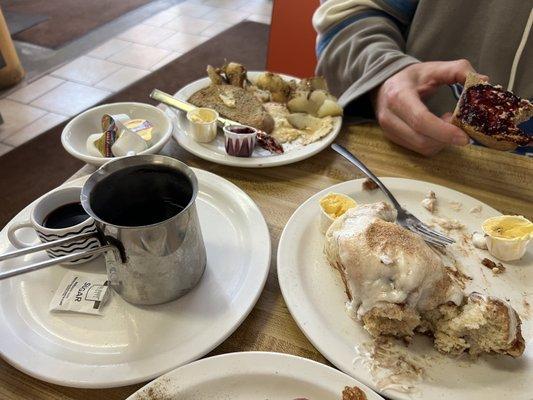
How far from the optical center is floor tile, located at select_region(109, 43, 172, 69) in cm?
393

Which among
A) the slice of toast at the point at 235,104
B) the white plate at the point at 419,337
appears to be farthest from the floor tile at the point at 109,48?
the white plate at the point at 419,337

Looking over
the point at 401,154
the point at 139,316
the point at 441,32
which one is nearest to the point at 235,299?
the point at 139,316

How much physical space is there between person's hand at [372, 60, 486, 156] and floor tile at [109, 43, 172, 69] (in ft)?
9.87

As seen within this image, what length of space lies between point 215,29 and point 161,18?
691 millimetres

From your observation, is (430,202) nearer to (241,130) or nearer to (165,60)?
(241,130)

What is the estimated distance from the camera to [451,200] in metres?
1.17

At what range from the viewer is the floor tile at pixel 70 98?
3.32 meters

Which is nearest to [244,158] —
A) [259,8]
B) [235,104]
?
[235,104]

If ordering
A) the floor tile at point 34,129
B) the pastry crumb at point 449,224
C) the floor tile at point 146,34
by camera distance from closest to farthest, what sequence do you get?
the pastry crumb at point 449,224
the floor tile at point 34,129
the floor tile at point 146,34

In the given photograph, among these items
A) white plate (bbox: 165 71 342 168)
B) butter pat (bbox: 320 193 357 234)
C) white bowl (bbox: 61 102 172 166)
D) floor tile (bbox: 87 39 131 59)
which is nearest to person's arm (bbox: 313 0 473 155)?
white plate (bbox: 165 71 342 168)

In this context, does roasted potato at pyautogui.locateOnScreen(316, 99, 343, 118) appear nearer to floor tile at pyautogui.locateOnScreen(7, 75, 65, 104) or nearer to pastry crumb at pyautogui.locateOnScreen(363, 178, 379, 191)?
pastry crumb at pyautogui.locateOnScreen(363, 178, 379, 191)

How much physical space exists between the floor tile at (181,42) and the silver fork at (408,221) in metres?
3.37

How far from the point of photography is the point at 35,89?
353 centimetres

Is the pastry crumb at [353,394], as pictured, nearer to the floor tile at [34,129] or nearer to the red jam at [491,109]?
the red jam at [491,109]
